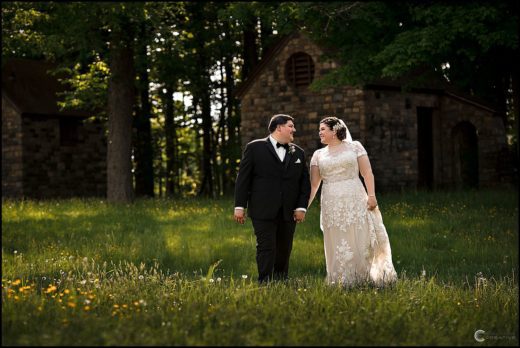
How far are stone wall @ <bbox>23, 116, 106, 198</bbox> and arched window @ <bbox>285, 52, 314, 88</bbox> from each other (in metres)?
8.45

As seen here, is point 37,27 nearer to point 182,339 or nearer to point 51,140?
point 51,140

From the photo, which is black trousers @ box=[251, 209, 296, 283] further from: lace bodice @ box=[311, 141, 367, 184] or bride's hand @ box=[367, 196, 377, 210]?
bride's hand @ box=[367, 196, 377, 210]

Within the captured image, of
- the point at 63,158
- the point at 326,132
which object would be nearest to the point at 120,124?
the point at 63,158

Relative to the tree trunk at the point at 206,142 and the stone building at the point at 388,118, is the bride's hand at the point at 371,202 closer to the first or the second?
the stone building at the point at 388,118

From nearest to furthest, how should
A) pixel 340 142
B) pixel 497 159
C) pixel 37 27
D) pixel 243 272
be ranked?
pixel 340 142, pixel 243 272, pixel 37 27, pixel 497 159

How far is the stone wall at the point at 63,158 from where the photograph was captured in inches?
1178

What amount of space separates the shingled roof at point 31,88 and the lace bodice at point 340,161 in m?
21.8

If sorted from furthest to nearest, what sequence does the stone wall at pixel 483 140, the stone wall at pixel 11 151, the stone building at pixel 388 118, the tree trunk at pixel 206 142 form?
the tree trunk at pixel 206 142, the stone wall at pixel 11 151, the stone wall at pixel 483 140, the stone building at pixel 388 118

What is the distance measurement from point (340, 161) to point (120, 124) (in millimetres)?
14431

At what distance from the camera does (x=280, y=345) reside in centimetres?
593

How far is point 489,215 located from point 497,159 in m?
10.9

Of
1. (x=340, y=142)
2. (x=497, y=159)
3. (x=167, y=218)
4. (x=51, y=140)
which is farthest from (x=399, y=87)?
(x=340, y=142)

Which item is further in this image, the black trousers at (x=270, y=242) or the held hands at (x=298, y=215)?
the held hands at (x=298, y=215)

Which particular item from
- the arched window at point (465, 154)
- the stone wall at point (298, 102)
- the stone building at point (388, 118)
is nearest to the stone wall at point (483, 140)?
the stone building at point (388, 118)
